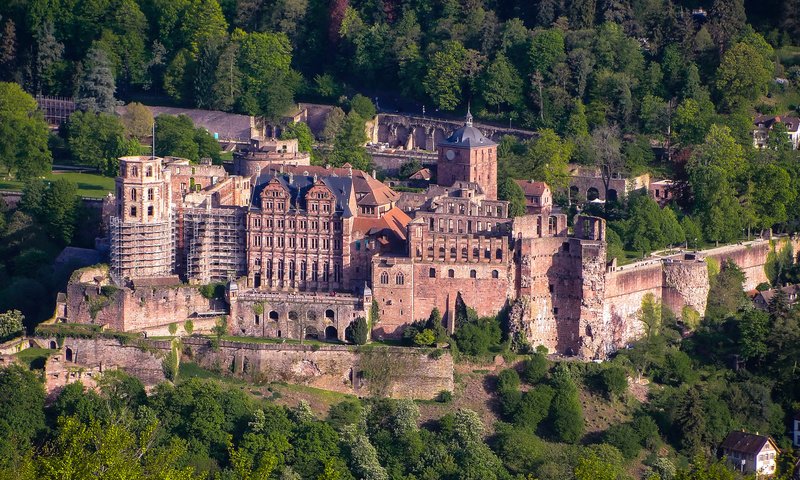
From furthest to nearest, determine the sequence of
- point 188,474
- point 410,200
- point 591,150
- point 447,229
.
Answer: point 591,150 < point 410,200 < point 447,229 < point 188,474

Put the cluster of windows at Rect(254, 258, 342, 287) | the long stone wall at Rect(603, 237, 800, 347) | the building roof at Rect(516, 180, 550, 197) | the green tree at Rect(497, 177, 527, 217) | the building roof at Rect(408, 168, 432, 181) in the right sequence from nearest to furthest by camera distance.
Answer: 1. the cluster of windows at Rect(254, 258, 342, 287)
2. the long stone wall at Rect(603, 237, 800, 347)
3. the green tree at Rect(497, 177, 527, 217)
4. the building roof at Rect(516, 180, 550, 197)
5. the building roof at Rect(408, 168, 432, 181)

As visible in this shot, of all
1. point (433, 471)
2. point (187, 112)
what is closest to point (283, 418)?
point (433, 471)

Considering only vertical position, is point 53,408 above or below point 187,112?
below

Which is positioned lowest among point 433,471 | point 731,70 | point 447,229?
point 433,471

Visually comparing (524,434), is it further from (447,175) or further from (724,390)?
(447,175)

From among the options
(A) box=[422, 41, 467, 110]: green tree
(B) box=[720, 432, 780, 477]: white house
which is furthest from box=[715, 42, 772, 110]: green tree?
(B) box=[720, 432, 780, 477]: white house

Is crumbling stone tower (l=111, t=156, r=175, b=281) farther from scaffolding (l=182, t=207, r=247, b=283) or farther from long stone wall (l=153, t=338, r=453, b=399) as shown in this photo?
long stone wall (l=153, t=338, r=453, b=399)

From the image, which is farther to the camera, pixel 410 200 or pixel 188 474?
pixel 410 200
